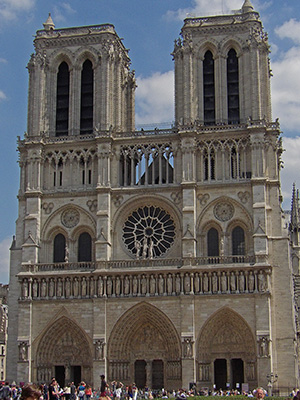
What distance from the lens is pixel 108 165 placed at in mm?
42594

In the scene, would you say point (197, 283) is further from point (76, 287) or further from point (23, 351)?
point (23, 351)

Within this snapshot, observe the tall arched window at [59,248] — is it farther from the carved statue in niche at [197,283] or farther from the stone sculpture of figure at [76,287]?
the carved statue in niche at [197,283]

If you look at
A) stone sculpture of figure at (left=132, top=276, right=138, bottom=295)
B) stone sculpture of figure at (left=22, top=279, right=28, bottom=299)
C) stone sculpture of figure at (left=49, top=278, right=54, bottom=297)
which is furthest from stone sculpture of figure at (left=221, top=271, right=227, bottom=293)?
stone sculpture of figure at (left=22, top=279, right=28, bottom=299)

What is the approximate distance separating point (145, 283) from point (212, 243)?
4.63m

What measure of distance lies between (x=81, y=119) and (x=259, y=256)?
14554 millimetres

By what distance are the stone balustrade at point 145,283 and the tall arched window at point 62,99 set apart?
9684 mm

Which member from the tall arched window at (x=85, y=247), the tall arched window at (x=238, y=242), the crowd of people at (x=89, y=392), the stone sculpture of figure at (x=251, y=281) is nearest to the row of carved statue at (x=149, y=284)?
the stone sculpture of figure at (x=251, y=281)

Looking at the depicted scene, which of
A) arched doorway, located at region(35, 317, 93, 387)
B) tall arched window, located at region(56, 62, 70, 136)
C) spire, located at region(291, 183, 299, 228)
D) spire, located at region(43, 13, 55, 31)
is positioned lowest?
arched doorway, located at region(35, 317, 93, 387)

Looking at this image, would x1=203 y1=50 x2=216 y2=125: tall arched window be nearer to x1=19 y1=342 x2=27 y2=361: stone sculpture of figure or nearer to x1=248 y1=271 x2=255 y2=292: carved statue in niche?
x1=248 y1=271 x2=255 y2=292: carved statue in niche

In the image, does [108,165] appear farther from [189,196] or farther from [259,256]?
[259,256]

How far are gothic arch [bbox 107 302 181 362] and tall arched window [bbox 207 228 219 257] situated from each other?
185 inches

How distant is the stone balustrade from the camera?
1540 inches

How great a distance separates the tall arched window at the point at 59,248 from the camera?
42.8 meters

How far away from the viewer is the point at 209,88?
1735 inches
